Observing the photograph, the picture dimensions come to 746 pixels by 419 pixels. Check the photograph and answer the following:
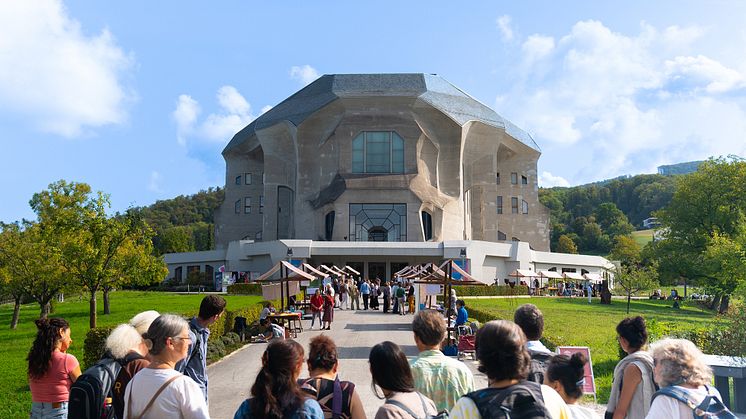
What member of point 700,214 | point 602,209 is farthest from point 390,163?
point 602,209

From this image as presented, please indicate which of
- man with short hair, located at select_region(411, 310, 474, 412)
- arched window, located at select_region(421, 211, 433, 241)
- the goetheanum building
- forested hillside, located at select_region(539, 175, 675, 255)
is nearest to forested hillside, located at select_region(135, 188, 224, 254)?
the goetheanum building

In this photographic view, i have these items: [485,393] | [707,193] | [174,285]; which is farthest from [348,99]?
[485,393]

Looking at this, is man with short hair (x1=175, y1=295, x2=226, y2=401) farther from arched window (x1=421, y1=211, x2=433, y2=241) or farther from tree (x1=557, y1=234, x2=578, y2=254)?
tree (x1=557, y1=234, x2=578, y2=254)

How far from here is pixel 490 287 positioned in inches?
1644

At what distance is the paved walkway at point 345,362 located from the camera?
1019cm

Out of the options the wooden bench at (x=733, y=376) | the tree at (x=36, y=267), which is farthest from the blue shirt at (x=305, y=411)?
the tree at (x=36, y=267)

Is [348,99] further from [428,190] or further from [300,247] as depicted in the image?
[300,247]

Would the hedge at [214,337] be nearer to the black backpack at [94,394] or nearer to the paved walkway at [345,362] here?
the paved walkway at [345,362]

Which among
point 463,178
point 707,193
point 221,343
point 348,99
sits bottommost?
point 221,343

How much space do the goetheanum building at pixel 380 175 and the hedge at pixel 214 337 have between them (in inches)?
1008

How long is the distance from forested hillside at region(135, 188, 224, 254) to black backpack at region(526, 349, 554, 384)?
296 ft

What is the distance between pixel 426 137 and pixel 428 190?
4850mm

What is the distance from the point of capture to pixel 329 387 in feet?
13.4

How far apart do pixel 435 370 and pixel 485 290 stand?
37435 millimetres
